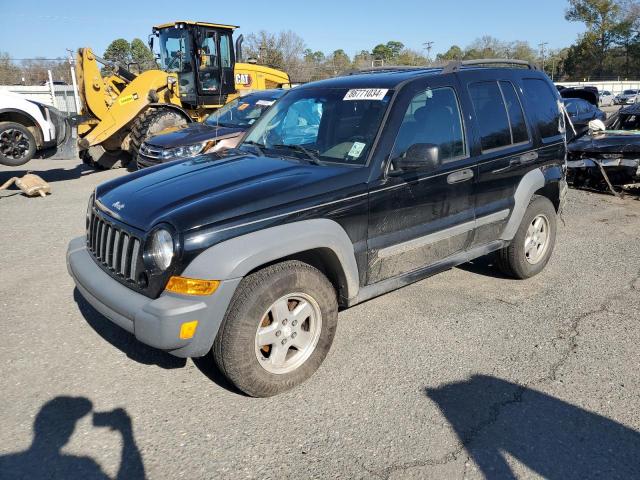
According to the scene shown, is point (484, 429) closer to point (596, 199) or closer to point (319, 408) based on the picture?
point (319, 408)

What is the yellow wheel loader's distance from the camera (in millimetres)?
11297

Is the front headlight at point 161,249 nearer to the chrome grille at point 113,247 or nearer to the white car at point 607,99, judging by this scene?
the chrome grille at point 113,247

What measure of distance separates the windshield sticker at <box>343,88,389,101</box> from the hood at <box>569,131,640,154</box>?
6.12 metres

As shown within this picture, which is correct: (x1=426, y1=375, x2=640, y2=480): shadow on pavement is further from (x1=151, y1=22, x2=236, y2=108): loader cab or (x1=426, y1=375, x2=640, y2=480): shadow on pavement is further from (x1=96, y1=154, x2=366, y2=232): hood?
(x1=151, y1=22, x2=236, y2=108): loader cab

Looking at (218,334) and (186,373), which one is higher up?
(218,334)

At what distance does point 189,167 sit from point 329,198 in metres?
1.26

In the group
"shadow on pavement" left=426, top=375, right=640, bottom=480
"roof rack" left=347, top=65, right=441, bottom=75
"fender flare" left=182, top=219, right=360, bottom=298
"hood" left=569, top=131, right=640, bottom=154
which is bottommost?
"shadow on pavement" left=426, top=375, right=640, bottom=480

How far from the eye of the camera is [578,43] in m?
76.9

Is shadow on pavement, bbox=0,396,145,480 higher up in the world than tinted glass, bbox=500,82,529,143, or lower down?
lower down

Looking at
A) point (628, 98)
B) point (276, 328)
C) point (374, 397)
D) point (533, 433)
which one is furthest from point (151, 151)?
point (628, 98)

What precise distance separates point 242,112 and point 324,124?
5967mm

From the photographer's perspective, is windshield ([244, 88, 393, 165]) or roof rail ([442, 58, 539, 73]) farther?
roof rail ([442, 58, 539, 73])

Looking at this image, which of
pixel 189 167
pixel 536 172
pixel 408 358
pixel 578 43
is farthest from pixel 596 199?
pixel 578 43

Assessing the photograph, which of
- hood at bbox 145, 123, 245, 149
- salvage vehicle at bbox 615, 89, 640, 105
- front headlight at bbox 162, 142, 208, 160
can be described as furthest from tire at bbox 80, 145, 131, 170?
salvage vehicle at bbox 615, 89, 640, 105
